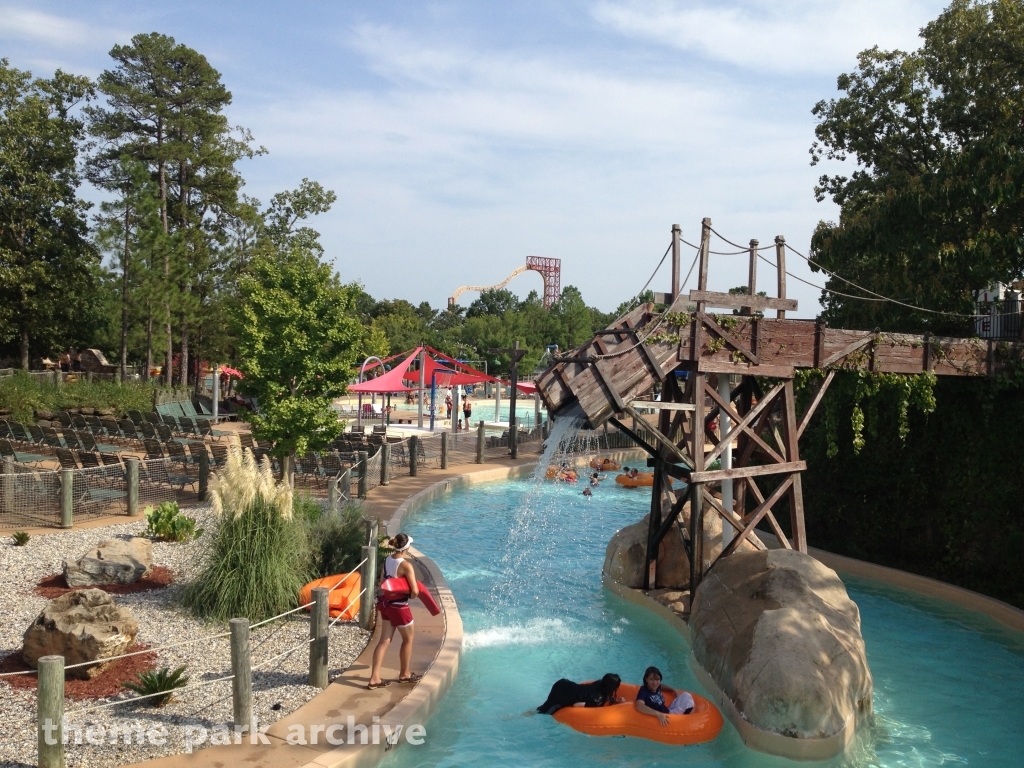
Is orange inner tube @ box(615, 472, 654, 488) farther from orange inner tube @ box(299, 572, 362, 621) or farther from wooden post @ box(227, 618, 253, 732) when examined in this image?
wooden post @ box(227, 618, 253, 732)

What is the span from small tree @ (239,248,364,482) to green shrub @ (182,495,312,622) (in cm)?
704

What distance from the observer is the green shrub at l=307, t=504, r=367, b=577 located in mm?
11047

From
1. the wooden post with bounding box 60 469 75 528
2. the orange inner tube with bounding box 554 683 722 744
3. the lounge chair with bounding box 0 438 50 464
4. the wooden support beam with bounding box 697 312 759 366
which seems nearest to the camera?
the orange inner tube with bounding box 554 683 722 744

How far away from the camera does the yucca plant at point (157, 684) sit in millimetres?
7414

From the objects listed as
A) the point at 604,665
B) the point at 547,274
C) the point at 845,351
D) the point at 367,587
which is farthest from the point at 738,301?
the point at 547,274

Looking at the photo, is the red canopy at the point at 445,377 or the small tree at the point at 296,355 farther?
the red canopy at the point at 445,377

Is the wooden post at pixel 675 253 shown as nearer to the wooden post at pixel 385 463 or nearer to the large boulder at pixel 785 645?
the large boulder at pixel 785 645

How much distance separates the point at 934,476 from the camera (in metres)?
14.6

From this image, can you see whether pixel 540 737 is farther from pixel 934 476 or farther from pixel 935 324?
pixel 935 324

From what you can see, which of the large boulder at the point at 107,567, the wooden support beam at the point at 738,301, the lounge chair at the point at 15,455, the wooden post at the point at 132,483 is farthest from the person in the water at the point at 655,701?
the lounge chair at the point at 15,455

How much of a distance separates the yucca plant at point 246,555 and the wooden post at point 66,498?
5.12 metres

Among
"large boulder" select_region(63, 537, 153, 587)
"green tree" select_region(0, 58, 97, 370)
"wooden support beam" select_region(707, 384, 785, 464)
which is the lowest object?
"large boulder" select_region(63, 537, 153, 587)

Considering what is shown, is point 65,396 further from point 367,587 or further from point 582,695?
point 582,695

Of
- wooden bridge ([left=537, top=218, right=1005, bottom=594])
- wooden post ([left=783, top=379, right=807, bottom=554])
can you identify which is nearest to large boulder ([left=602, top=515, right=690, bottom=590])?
wooden bridge ([left=537, top=218, right=1005, bottom=594])
